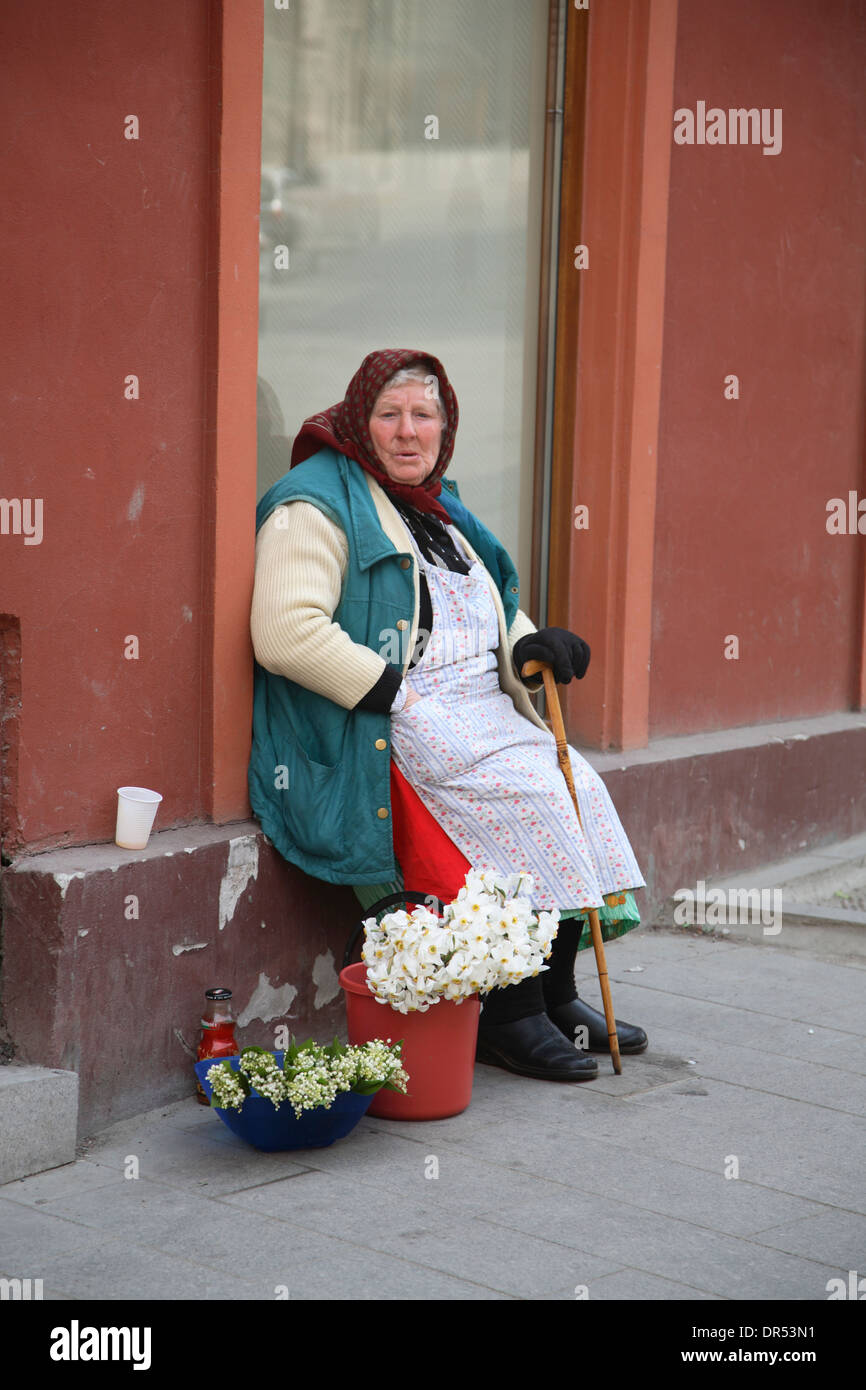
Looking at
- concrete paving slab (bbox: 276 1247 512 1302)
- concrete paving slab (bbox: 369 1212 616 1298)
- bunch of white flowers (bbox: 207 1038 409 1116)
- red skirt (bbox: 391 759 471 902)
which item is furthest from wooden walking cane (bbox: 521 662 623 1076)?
concrete paving slab (bbox: 276 1247 512 1302)

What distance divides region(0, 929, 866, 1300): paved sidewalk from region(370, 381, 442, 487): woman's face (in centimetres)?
160

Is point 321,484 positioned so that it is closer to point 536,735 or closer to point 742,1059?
point 536,735

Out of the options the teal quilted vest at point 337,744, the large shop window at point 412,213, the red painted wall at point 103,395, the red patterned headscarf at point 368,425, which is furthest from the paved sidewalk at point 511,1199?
the large shop window at point 412,213

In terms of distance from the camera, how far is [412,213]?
499cm

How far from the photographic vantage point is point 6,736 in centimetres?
357

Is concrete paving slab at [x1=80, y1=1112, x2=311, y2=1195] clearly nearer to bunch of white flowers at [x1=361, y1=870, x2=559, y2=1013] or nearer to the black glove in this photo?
bunch of white flowers at [x1=361, y1=870, x2=559, y2=1013]

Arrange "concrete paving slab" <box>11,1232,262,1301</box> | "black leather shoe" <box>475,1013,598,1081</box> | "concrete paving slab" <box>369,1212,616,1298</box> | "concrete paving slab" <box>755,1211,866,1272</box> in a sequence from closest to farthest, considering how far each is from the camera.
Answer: "concrete paving slab" <box>11,1232,262,1301</box>
"concrete paving slab" <box>369,1212,616,1298</box>
"concrete paving slab" <box>755,1211,866,1272</box>
"black leather shoe" <box>475,1013,598,1081</box>

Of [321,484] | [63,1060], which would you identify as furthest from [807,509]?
[63,1060]

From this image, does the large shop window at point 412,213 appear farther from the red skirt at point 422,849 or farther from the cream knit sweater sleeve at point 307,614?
the red skirt at point 422,849

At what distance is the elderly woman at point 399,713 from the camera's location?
13.0 ft

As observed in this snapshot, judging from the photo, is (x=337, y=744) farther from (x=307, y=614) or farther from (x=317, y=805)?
(x=307, y=614)

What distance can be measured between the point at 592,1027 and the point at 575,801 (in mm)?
624

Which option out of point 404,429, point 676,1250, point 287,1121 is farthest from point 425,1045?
point 404,429

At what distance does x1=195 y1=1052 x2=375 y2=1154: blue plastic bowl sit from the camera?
11.3 ft
